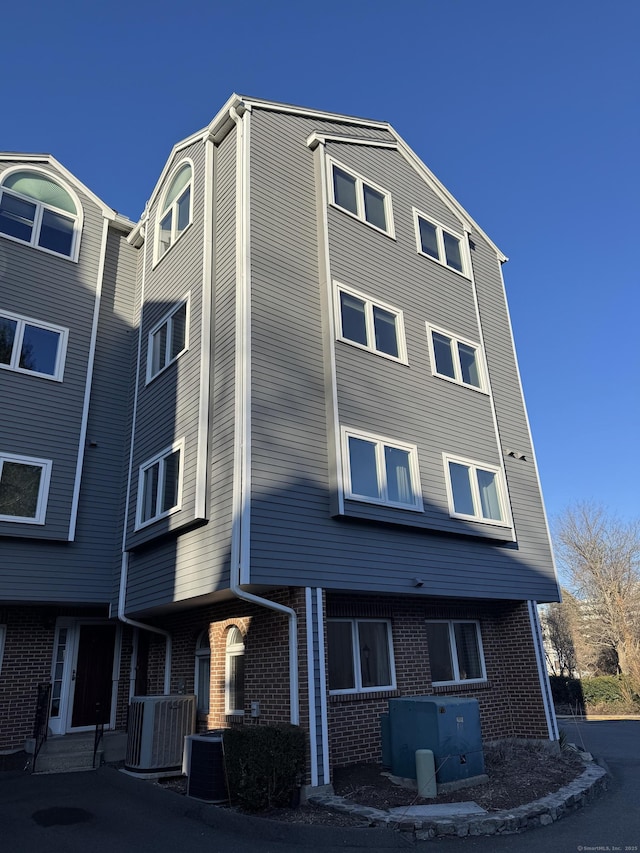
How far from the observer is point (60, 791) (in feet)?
29.1

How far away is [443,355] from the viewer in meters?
13.1

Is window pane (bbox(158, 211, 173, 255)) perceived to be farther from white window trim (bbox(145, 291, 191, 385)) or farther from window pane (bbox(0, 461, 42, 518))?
window pane (bbox(0, 461, 42, 518))

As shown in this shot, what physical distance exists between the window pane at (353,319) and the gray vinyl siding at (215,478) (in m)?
2.16

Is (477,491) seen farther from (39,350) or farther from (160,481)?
(39,350)

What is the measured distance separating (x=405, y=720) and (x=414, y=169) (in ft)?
40.6

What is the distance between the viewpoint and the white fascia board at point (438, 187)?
14.8 m

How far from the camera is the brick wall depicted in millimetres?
9570

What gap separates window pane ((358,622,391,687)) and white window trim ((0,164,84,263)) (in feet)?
34.3

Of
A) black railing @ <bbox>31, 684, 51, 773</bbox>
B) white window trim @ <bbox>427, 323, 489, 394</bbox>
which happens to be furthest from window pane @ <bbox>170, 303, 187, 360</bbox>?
black railing @ <bbox>31, 684, 51, 773</bbox>

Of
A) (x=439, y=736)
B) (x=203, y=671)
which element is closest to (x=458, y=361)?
(x=439, y=736)

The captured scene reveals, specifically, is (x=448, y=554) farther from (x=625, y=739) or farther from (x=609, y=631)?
(x=609, y=631)

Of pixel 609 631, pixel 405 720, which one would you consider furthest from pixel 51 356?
pixel 609 631

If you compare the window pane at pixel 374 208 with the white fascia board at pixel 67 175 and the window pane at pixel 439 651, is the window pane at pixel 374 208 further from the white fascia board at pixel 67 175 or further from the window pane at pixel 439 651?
the window pane at pixel 439 651

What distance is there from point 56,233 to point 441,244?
29.8 feet
